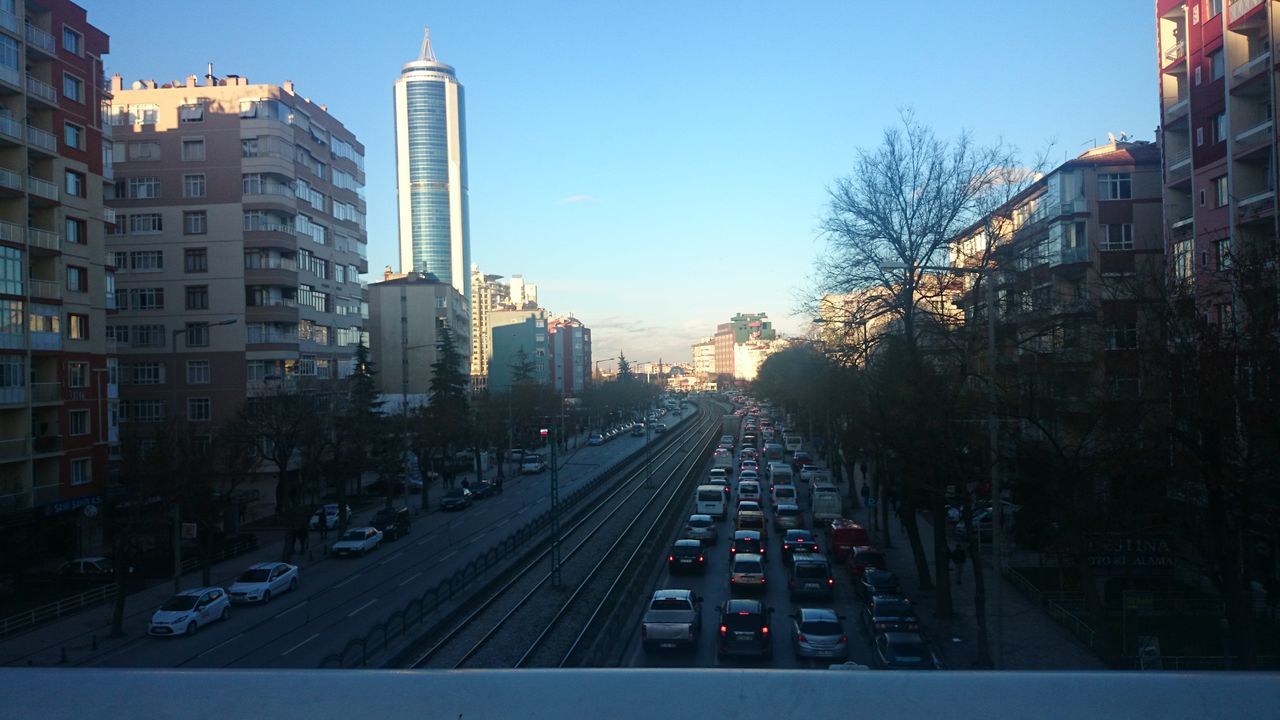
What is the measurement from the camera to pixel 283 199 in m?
39.0

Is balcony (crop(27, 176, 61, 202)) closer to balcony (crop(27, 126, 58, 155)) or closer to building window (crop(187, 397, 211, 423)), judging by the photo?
balcony (crop(27, 126, 58, 155))

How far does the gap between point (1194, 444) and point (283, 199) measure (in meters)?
37.0

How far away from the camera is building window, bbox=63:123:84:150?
28327 millimetres

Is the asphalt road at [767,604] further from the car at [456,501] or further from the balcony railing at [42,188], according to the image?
the balcony railing at [42,188]

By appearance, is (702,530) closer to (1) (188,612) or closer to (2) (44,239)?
(1) (188,612)

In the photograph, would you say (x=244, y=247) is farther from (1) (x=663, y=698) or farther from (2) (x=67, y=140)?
(1) (x=663, y=698)

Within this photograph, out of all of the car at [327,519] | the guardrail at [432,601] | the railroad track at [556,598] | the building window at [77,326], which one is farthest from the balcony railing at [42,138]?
the railroad track at [556,598]

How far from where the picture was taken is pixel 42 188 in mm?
26953

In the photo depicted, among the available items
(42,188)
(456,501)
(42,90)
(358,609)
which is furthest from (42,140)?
(456,501)

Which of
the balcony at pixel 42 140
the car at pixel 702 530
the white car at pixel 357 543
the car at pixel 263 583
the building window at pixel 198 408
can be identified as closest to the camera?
the car at pixel 263 583

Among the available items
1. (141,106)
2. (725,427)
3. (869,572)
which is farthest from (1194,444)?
(725,427)

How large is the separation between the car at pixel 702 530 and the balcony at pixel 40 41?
25596 mm

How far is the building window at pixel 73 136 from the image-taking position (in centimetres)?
2833

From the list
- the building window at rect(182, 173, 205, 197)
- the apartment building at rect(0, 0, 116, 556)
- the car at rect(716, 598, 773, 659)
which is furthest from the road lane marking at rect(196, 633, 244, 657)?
the building window at rect(182, 173, 205, 197)
